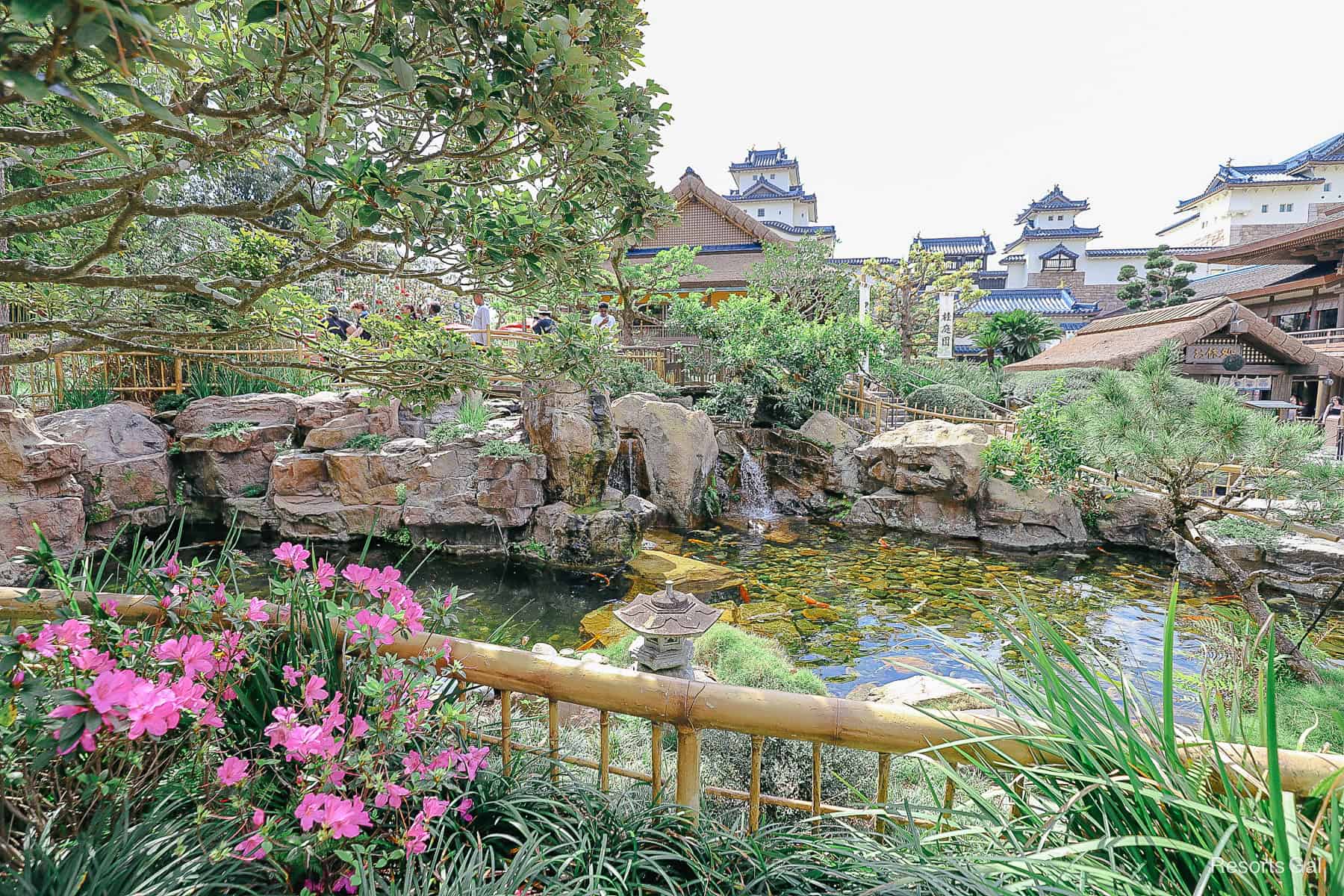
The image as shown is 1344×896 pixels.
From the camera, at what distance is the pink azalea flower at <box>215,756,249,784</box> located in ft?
4.24

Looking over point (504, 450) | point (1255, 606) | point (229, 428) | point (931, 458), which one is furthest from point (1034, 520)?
point (229, 428)

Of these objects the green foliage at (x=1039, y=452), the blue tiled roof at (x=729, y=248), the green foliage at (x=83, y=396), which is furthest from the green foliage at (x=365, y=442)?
the blue tiled roof at (x=729, y=248)

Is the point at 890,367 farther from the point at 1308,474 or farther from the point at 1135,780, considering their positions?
the point at 1135,780

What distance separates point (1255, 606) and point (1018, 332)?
17.5 metres

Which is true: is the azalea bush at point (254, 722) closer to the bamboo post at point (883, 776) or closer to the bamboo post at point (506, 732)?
the bamboo post at point (506, 732)

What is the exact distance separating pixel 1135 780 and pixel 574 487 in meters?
7.98

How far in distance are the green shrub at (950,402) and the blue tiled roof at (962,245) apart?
24.2 meters

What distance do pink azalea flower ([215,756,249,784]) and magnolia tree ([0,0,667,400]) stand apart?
1166mm

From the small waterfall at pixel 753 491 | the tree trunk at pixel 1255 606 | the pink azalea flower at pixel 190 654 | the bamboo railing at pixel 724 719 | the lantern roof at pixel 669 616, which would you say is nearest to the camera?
the pink azalea flower at pixel 190 654

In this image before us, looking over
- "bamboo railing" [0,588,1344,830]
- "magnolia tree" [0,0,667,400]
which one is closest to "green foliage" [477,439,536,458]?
"magnolia tree" [0,0,667,400]

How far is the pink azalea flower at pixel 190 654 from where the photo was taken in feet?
4.12

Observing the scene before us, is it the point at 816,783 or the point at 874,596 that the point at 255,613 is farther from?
the point at 874,596

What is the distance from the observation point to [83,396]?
952cm

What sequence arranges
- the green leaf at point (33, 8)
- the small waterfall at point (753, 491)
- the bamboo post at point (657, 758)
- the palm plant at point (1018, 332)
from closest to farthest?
the green leaf at point (33, 8), the bamboo post at point (657, 758), the small waterfall at point (753, 491), the palm plant at point (1018, 332)
